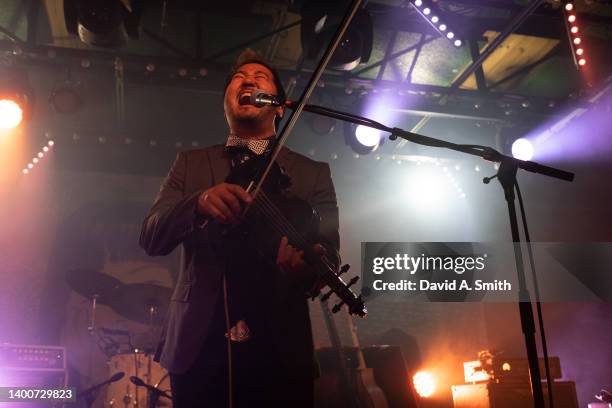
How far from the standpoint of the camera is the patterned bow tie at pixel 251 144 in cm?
211

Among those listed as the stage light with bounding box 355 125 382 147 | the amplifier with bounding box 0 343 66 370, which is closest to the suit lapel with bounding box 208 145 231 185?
the amplifier with bounding box 0 343 66 370

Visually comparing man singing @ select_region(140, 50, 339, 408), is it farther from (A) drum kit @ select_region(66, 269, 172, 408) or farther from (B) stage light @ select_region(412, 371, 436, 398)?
(B) stage light @ select_region(412, 371, 436, 398)

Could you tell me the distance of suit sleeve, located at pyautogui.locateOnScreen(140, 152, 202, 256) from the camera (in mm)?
1640

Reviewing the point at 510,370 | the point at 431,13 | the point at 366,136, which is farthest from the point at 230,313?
the point at 366,136

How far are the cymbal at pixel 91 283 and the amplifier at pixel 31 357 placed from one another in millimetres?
1005

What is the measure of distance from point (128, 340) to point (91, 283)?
0.80 m

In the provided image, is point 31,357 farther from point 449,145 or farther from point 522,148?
point 522,148

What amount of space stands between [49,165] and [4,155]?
562 mm

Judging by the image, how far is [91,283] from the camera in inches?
245

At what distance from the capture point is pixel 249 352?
65.8 inches

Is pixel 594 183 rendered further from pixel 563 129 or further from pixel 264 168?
pixel 264 168

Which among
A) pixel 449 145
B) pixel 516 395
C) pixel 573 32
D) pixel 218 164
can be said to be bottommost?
pixel 516 395

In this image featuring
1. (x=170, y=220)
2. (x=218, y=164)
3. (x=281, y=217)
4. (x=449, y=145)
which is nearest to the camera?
(x=170, y=220)

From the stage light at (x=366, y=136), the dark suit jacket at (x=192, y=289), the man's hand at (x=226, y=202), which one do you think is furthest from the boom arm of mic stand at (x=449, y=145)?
the stage light at (x=366, y=136)
